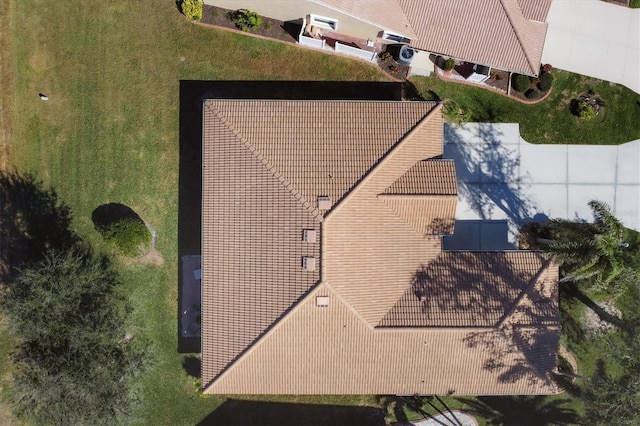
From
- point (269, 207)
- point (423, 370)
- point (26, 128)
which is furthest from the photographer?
point (26, 128)

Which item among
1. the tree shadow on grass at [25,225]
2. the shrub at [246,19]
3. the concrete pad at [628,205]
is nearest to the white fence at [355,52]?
the shrub at [246,19]

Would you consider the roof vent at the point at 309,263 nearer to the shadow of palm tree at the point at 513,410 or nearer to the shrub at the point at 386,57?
the shrub at the point at 386,57

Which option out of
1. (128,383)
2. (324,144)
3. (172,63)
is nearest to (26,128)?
(172,63)

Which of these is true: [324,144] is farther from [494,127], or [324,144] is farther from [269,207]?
[494,127]

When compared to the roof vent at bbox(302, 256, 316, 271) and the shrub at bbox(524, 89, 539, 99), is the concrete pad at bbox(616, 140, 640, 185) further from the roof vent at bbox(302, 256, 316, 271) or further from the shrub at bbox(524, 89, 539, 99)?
the roof vent at bbox(302, 256, 316, 271)

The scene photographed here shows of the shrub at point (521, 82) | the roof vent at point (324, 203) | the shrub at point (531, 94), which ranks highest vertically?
the shrub at point (521, 82)

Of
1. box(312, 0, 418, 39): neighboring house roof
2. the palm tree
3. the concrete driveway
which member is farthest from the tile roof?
the palm tree

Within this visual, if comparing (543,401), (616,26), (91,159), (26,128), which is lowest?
(543,401)
